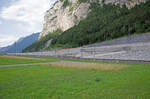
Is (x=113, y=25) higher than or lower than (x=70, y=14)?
lower

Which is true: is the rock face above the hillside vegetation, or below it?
above

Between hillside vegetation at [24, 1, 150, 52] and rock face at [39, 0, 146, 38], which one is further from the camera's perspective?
rock face at [39, 0, 146, 38]

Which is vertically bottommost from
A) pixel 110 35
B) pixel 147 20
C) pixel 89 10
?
pixel 110 35

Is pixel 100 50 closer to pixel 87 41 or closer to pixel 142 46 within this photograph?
pixel 142 46

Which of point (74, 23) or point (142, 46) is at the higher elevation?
point (74, 23)

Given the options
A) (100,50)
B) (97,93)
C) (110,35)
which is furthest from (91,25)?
(97,93)

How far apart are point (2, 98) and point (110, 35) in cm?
6890

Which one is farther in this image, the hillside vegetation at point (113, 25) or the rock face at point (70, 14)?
the rock face at point (70, 14)

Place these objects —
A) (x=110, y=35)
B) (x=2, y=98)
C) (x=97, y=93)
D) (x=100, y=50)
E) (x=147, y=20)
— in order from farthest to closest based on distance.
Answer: (x=110, y=35) < (x=147, y=20) < (x=100, y=50) < (x=97, y=93) < (x=2, y=98)

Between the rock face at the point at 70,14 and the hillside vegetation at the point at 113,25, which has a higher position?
the rock face at the point at 70,14

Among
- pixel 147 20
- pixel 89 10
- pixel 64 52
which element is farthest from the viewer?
pixel 89 10

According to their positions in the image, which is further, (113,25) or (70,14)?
(70,14)

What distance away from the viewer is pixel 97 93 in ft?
30.3

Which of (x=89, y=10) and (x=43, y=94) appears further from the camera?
(x=89, y=10)
